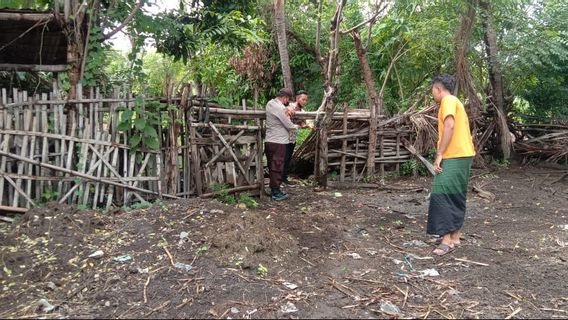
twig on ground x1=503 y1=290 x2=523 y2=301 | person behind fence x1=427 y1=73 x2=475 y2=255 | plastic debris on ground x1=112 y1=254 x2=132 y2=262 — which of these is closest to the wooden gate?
plastic debris on ground x1=112 y1=254 x2=132 y2=262

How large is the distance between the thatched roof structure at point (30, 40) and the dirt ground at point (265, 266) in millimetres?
2321

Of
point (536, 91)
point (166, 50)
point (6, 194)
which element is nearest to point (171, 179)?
point (6, 194)

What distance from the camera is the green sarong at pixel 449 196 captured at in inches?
186

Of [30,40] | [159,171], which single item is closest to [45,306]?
[159,171]

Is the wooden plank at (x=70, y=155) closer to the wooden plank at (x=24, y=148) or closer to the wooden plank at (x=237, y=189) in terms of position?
the wooden plank at (x=24, y=148)

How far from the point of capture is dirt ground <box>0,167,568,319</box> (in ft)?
11.6

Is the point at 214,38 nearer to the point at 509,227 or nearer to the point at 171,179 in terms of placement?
the point at 171,179

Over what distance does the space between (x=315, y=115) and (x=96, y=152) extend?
143 inches

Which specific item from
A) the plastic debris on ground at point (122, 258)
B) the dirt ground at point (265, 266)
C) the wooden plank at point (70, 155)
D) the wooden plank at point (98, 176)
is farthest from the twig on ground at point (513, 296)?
the wooden plank at point (70, 155)

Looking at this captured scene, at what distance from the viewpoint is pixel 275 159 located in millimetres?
6914

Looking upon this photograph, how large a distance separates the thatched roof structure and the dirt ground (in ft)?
7.61

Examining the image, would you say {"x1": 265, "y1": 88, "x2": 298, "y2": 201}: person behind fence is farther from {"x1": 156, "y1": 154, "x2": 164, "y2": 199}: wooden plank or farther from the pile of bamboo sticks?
the pile of bamboo sticks

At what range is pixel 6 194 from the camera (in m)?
5.20

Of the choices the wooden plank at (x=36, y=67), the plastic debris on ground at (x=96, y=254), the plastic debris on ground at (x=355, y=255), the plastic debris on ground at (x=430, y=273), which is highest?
the wooden plank at (x=36, y=67)
